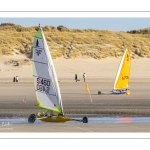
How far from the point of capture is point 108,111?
23.8m

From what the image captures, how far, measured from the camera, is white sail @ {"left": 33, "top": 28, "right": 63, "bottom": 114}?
1931cm

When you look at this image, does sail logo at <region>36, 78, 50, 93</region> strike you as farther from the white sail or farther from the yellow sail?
the yellow sail

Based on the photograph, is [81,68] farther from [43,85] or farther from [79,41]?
[43,85]

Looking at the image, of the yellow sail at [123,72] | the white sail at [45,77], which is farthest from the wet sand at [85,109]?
the yellow sail at [123,72]

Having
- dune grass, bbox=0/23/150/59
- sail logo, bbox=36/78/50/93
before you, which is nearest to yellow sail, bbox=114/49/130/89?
sail logo, bbox=36/78/50/93

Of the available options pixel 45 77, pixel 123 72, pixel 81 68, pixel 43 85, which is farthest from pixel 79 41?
pixel 45 77

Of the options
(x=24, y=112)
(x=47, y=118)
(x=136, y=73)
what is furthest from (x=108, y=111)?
(x=136, y=73)

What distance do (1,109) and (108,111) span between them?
446 centimetres

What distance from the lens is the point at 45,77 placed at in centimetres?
1969

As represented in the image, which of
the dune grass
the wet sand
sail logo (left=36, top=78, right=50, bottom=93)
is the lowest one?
the wet sand

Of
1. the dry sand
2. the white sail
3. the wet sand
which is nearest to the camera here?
the wet sand

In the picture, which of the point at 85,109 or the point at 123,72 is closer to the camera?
the point at 85,109

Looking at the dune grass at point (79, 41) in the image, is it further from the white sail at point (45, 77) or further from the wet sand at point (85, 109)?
the white sail at point (45, 77)
